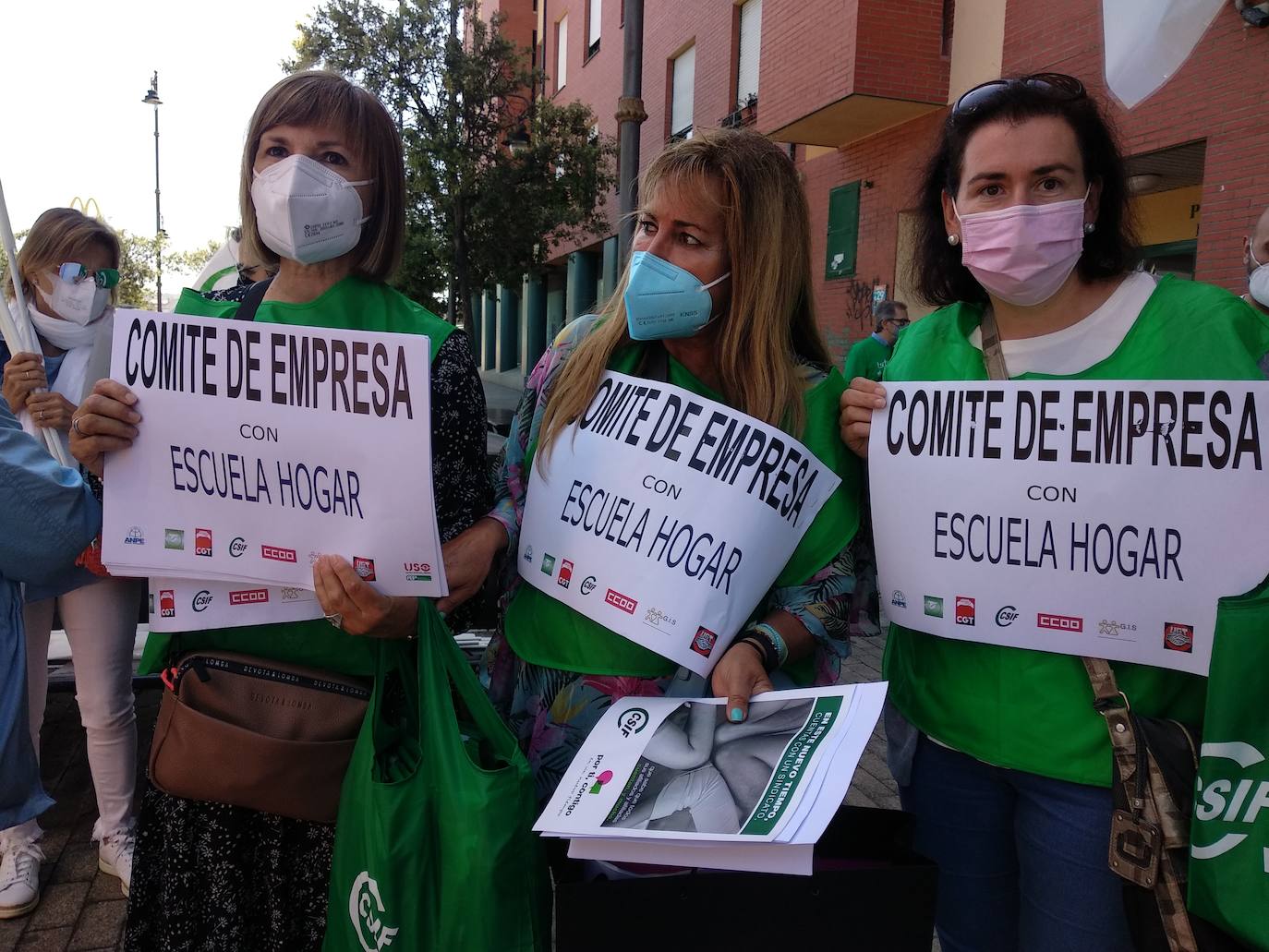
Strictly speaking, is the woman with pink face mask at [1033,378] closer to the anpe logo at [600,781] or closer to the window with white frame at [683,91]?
the anpe logo at [600,781]

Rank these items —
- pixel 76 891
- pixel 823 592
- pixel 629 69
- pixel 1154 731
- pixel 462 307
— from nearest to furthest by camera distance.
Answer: pixel 1154 731
pixel 823 592
pixel 76 891
pixel 629 69
pixel 462 307

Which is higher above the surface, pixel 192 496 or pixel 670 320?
pixel 670 320

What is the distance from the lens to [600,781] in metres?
1.37

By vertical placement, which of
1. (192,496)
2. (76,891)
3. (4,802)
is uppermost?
(192,496)

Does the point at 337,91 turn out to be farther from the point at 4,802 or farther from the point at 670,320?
the point at 4,802

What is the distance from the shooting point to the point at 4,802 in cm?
212

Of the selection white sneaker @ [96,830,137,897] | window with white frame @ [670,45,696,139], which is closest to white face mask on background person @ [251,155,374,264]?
white sneaker @ [96,830,137,897]

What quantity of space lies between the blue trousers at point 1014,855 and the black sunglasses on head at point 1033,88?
1.19m

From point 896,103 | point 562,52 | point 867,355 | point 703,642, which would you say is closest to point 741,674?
point 703,642

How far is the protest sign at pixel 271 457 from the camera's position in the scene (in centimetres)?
150

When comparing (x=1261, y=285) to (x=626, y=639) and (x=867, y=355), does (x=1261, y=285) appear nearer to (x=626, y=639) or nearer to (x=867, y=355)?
(x=626, y=639)

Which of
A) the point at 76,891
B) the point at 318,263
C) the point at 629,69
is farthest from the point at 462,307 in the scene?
the point at 318,263

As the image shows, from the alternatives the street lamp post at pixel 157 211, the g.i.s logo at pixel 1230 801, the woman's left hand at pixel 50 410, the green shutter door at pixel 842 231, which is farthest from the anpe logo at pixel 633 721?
the street lamp post at pixel 157 211

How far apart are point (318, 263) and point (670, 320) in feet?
2.32
